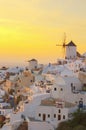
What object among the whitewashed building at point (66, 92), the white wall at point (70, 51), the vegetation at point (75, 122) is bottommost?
the vegetation at point (75, 122)

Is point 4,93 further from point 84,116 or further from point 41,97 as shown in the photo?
point 84,116

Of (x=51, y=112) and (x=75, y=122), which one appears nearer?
(x=75, y=122)

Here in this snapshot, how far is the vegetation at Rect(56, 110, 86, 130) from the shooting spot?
3077 cm

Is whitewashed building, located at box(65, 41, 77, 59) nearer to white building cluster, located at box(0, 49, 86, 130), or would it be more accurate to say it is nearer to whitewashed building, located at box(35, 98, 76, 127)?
white building cluster, located at box(0, 49, 86, 130)

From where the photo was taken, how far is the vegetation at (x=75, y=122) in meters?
30.8

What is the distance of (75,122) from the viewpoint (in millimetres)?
31312

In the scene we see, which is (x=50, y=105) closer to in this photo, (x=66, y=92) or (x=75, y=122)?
(x=66, y=92)

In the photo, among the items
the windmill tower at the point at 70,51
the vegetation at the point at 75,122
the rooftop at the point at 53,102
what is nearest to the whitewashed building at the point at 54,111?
the rooftop at the point at 53,102

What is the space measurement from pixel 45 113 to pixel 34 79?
17.0 metres

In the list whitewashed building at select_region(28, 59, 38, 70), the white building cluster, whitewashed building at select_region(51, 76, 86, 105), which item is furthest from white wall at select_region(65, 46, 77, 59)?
whitewashed building at select_region(51, 76, 86, 105)

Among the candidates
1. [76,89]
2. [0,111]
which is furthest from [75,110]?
[0,111]

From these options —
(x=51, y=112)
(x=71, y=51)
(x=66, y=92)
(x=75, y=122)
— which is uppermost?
(x=71, y=51)

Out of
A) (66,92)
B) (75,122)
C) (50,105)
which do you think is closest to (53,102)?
(50,105)

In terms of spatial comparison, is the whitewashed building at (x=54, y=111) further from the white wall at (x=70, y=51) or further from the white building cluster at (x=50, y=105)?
the white wall at (x=70, y=51)
